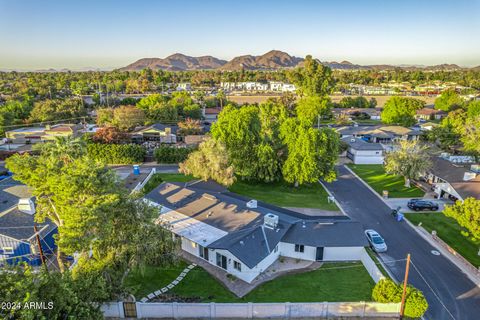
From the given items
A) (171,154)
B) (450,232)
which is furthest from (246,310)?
(171,154)

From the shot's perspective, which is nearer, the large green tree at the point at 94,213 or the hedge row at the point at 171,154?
the large green tree at the point at 94,213

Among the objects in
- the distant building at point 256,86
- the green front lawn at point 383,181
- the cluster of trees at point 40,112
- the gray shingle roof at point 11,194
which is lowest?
the green front lawn at point 383,181

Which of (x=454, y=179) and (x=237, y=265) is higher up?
(x=454, y=179)

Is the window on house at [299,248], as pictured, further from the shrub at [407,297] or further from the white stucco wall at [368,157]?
the white stucco wall at [368,157]

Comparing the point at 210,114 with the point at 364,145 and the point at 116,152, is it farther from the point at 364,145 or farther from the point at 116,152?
the point at 364,145

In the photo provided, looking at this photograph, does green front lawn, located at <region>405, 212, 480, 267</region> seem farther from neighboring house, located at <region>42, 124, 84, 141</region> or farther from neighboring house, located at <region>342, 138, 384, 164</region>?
neighboring house, located at <region>42, 124, 84, 141</region>

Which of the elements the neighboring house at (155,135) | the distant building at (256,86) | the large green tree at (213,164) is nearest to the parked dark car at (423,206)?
the large green tree at (213,164)
